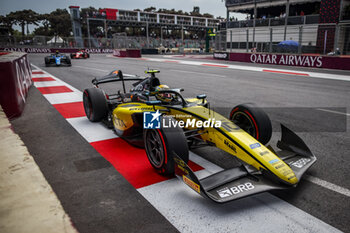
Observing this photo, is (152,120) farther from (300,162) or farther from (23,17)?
(23,17)

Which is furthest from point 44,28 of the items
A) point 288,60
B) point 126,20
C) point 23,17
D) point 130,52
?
point 288,60

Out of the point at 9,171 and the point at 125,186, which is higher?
the point at 9,171

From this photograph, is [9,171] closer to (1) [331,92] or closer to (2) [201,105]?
(2) [201,105]

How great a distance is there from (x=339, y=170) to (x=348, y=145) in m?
1.12

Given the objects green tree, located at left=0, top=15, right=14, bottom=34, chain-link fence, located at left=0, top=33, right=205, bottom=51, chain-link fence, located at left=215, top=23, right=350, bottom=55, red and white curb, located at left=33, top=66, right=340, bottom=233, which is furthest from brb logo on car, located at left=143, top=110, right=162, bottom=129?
green tree, located at left=0, top=15, right=14, bottom=34

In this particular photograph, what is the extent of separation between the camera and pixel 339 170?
11.2 feet

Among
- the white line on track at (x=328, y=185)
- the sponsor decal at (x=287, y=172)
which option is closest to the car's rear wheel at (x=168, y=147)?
the sponsor decal at (x=287, y=172)

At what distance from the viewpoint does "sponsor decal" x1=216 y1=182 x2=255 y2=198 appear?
2.54m

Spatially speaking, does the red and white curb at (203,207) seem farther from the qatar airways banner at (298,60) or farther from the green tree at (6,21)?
the green tree at (6,21)

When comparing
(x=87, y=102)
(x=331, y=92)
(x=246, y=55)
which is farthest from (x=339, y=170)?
(x=246, y=55)

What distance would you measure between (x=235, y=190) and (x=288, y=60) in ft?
57.3

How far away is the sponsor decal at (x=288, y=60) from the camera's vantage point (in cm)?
1627

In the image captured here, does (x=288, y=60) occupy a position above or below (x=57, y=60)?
below

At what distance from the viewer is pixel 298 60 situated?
17.2 metres
